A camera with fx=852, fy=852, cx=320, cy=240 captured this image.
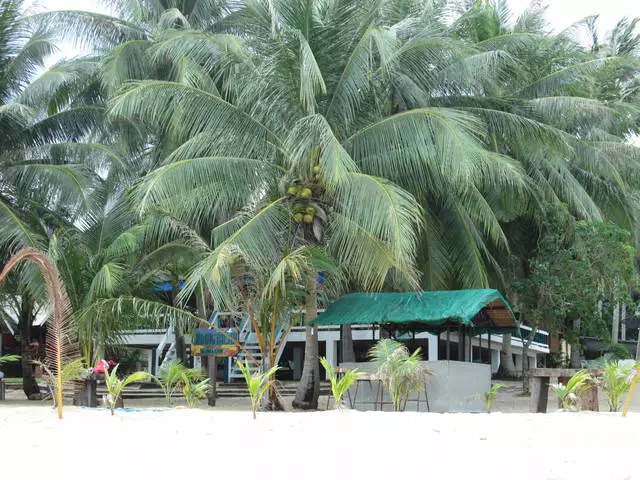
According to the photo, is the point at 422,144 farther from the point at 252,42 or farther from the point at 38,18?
the point at 38,18

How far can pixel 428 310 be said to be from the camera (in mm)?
15359

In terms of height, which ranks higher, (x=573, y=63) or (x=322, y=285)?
(x=573, y=63)

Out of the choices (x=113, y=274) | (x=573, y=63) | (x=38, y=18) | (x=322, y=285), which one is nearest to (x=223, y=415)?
(x=113, y=274)

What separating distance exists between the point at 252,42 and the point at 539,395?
878cm

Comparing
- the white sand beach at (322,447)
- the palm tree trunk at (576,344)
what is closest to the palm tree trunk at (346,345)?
the palm tree trunk at (576,344)

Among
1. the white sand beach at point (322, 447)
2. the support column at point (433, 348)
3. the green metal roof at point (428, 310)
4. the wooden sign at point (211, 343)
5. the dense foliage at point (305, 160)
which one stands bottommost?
the white sand beach at point (322, 447)

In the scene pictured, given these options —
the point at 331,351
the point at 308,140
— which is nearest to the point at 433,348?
the point at 331,351

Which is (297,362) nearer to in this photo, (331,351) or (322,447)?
(331,351)

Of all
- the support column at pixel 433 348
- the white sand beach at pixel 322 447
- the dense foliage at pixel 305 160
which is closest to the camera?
the white sand beach at pixel 322 447

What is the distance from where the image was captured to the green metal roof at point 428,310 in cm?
1503

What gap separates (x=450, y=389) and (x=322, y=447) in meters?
7.14

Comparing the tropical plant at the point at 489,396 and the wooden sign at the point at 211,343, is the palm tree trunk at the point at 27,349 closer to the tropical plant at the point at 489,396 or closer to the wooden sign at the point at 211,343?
the wooden sign at the point at 211,343

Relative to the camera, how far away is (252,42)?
17141 millimetres

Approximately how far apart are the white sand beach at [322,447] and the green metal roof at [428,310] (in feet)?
13.5
